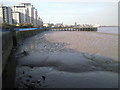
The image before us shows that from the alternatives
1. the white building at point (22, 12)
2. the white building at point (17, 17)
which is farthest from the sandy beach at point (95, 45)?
the white building at point (22, 12)

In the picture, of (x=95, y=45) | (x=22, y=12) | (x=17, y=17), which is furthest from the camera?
(x=22, y=12)

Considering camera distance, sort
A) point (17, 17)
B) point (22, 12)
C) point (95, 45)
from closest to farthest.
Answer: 1. point (95, 45)
2. point (17, 17)
3. point (22, 12)

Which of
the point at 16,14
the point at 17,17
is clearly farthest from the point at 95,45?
the point at 16,14

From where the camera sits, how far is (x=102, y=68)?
262 inches

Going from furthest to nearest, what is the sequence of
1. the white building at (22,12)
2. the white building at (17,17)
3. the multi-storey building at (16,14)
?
the white building at (22,12), the white building at (17,17), the multi-storey building at (16,14)

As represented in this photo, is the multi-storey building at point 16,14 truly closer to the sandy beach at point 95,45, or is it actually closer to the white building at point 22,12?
the white building at point 22,12

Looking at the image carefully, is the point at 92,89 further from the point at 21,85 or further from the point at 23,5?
the point at 23,5

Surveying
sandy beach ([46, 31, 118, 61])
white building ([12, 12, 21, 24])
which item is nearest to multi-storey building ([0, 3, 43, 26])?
white building ([12, 12, 21, 24])

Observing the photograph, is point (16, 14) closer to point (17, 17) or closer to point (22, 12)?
point (17, 17)

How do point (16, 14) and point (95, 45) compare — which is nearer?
Answer: point (95, 45)

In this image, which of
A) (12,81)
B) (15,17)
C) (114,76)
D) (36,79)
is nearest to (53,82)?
(36,79)

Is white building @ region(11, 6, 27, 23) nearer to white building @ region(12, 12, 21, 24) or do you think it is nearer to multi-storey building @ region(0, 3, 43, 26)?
multi-storey building @ region(0, 3, 43, 26)

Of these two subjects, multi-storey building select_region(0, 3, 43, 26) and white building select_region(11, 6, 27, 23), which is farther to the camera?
white building select_region(11, 6, 27, 23)

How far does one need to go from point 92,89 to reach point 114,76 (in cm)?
172
